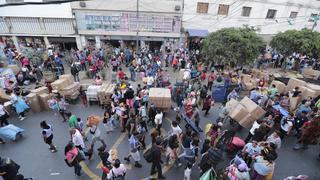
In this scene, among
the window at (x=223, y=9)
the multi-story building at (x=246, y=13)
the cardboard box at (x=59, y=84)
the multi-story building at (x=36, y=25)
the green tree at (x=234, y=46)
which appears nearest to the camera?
the cardboard box at (x=59, y=84)

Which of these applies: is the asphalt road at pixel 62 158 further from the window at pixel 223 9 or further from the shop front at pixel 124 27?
the window at pixel 223 9

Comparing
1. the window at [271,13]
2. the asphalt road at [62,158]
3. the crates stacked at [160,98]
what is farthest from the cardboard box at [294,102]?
the window at [271,13]

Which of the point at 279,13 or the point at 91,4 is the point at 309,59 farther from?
the point at 91,4

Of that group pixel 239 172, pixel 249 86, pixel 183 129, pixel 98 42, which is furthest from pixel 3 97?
pixel 249 86

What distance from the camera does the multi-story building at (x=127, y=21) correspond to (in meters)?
Answer: 18.1

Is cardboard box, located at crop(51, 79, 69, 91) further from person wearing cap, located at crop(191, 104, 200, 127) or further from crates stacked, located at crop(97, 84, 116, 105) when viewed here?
person wearing cap, located at crop(191, 104, 200, 127)

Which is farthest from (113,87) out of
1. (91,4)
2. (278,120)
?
(91,4)

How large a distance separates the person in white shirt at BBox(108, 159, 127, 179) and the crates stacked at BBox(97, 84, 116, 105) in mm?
5318

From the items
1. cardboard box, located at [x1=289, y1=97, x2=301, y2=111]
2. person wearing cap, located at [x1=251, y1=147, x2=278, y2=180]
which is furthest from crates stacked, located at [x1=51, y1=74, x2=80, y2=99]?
cardboard box, located at [x1=289, y1=97, x2=301, y2=111]

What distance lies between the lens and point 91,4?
706 inches

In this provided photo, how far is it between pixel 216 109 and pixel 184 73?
11.1 ft

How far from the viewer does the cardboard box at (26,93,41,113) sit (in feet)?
32.1

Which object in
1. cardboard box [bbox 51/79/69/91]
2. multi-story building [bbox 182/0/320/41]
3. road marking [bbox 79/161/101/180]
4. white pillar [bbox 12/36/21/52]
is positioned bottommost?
road marking [bbox 79/161/101/180]

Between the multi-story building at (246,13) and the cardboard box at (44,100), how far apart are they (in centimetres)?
1440
